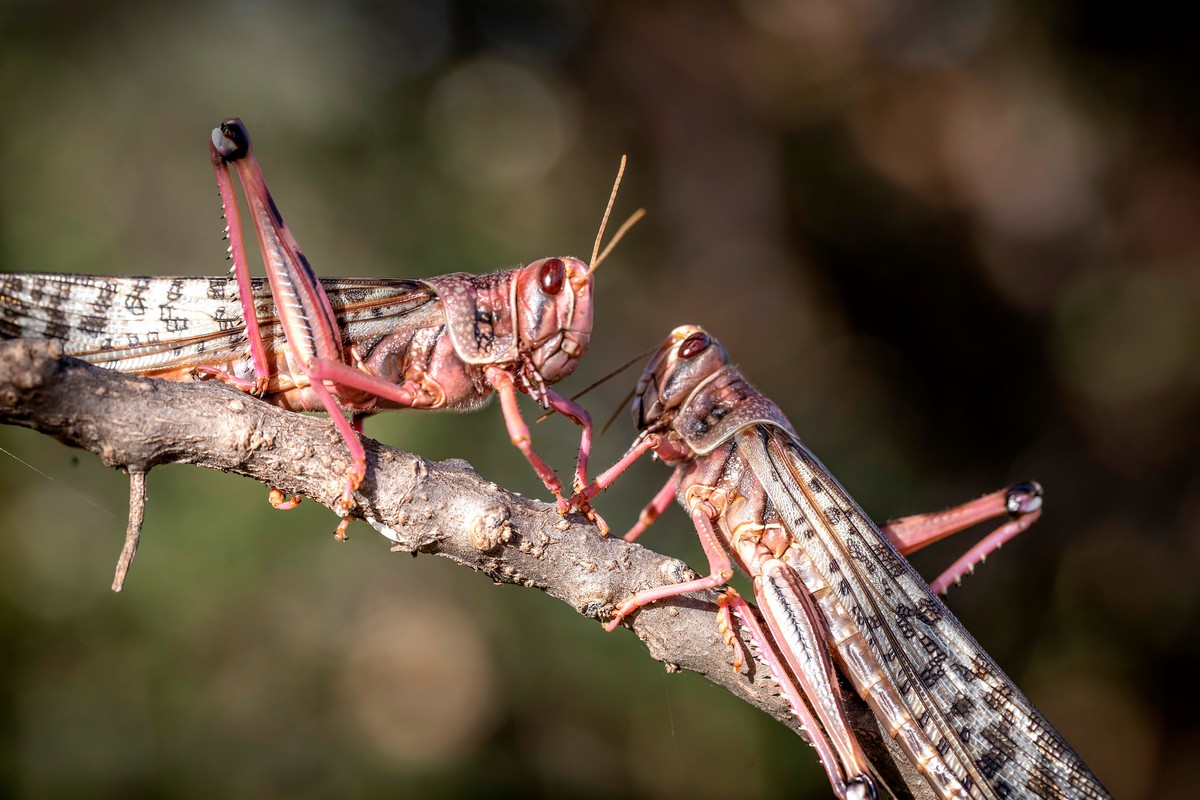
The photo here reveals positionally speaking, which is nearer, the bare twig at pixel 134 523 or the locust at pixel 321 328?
the bare twig at pixel 134 523

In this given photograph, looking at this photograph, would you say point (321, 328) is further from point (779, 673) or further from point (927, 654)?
point (927, 654)

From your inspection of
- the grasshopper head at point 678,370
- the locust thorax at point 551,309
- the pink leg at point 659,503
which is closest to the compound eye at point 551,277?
the locust thorax at point 551,309

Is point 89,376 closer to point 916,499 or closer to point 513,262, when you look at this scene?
point 513,262

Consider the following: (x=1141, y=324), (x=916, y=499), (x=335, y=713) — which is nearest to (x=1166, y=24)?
(x=1141, y=324)

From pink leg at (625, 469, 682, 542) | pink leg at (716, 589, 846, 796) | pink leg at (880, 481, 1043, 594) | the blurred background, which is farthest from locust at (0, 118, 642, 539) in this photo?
the blurred background

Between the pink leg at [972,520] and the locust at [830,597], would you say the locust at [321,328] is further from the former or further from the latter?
the pink leg at [972,520]

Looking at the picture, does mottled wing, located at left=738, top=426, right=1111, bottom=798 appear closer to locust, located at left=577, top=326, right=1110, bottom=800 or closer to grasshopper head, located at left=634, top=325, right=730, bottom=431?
locust, located at left=577, top=326, right=1110, bottom=800
